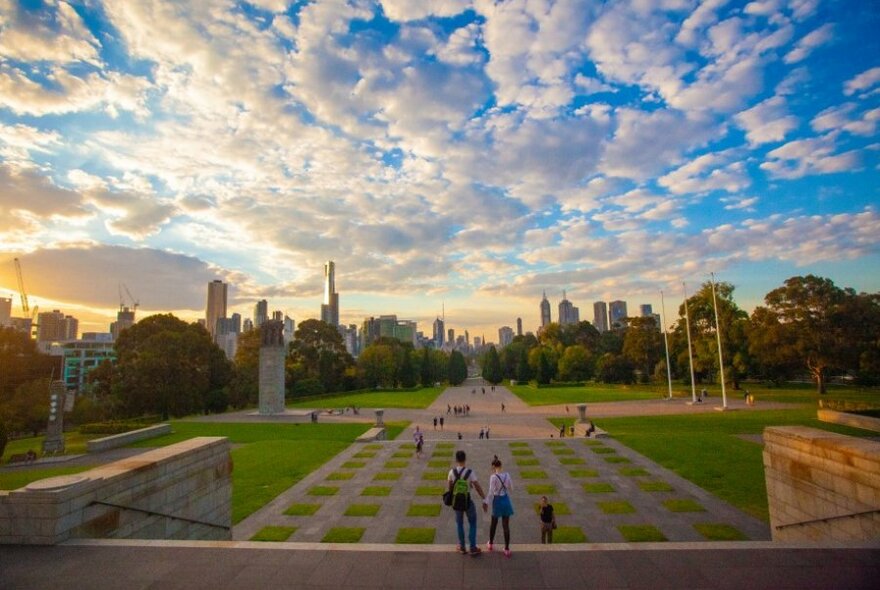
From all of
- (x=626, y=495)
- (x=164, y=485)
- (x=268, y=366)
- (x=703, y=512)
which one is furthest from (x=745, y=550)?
(x=268, y=366)

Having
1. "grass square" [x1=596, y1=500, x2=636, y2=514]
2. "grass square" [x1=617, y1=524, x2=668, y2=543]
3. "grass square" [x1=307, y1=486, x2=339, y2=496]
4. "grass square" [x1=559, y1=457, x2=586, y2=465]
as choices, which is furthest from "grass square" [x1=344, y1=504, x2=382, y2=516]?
"grass square" [x1=559, y1=457, x2=586, y2=465]

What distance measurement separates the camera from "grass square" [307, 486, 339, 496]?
1819 centimetres

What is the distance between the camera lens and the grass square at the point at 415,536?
1323 centimetres

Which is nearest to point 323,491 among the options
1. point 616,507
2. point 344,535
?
point 344,535

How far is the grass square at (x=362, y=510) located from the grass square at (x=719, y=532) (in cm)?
993

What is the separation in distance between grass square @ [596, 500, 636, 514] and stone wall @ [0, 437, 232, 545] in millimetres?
11658

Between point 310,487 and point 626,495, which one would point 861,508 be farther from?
point 310,487

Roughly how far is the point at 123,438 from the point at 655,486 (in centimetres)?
3213

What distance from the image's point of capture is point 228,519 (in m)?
13.4

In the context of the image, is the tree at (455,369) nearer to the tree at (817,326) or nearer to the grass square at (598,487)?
the tree at (817,326)

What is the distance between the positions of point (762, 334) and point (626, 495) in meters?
46.7

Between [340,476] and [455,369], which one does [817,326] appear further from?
[455,369]

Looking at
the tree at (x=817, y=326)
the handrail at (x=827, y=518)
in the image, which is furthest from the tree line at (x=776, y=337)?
the handrail at (x=827, y=518)

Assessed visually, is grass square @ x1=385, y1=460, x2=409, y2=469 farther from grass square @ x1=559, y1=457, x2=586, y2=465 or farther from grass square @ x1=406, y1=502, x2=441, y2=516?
grass square @ x1=559, y1=457, x2=586, y2=465
